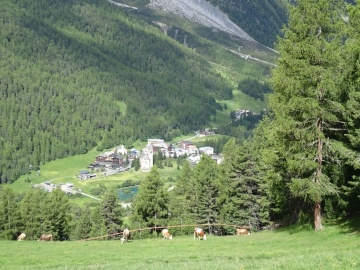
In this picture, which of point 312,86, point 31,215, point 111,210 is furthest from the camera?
point 111,210

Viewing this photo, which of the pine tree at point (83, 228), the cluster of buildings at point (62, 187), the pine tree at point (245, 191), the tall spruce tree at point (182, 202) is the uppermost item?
the pine tree at point (245, 191)

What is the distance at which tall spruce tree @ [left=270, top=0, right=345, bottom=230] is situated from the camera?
29.4 meters

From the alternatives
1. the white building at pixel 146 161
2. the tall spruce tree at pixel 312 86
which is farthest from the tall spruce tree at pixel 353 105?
the white building at pixel 146 161

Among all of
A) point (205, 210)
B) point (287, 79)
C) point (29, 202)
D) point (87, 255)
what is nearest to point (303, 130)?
point (287, 79)

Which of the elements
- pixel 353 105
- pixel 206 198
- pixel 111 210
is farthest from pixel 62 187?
pixel 353 105

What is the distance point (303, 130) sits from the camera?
30047mm

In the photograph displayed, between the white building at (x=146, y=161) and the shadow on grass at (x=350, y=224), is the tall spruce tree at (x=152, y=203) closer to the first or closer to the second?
the shadow on grass at (x=350, y=224)

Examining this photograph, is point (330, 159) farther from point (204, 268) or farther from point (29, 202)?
point (29, 202)

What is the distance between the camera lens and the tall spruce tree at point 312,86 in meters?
29.4

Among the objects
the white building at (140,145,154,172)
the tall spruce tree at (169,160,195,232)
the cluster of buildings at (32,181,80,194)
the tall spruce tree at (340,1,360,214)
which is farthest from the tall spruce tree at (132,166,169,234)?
the white building at (140,145,154,172)

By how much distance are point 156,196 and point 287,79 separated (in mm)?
35228

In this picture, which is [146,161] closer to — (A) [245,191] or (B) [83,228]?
(B) [83,228]

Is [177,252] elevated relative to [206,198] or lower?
elevated

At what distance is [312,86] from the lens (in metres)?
29.7
